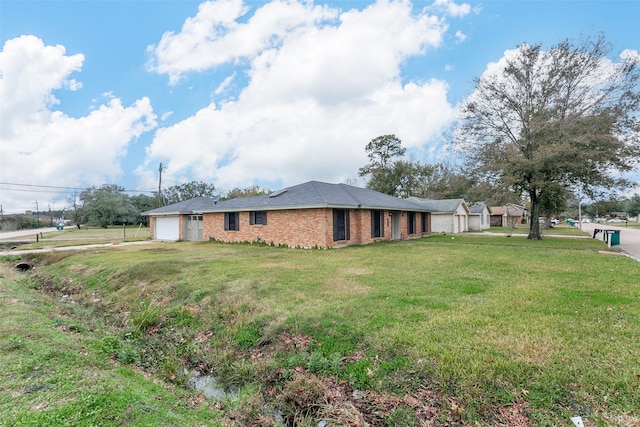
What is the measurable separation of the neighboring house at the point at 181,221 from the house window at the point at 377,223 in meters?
11.1

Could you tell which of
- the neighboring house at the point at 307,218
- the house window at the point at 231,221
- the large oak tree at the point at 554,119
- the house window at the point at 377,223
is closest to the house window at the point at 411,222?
the neighboring house at the point at 307,218

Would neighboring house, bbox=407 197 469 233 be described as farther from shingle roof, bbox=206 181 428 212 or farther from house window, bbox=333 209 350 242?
house window, bbox=333 209 350 242

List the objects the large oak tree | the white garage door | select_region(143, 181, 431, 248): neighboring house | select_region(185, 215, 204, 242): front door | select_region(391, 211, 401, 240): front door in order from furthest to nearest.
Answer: the white garage door, select_region(185, 215, 204, 242): front door, select_region(391, 211, 401, 240): front door, the large oak tree, select_region(143, 181, 431, 248): neighboring house

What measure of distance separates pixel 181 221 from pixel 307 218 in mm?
11568

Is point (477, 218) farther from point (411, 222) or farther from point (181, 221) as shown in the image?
point (181, 221)

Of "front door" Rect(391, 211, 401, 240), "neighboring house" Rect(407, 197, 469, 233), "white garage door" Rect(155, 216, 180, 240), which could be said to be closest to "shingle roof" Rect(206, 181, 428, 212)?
"front door" Rect(391, 211, 401, 240)

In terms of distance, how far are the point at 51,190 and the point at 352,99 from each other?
4241 cm

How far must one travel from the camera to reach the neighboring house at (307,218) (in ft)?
50.7

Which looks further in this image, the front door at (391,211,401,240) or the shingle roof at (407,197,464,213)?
the shingle roof at (407,197,464,213)

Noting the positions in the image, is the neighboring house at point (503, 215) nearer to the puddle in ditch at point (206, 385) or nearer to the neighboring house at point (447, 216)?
the neighboring house at point (447, 216)

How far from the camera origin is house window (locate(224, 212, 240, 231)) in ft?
62.6

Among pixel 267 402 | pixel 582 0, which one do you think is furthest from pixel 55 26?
pixel 582 0

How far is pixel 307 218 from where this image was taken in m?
15.7

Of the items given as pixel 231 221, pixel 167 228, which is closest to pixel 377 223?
pixel 231 221
